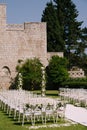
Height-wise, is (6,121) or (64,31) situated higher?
(64,31)

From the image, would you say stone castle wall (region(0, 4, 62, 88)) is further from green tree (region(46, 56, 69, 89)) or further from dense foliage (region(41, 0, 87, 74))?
dense foliage (region(41, 0, 87, 74))

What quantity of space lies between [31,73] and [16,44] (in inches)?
163

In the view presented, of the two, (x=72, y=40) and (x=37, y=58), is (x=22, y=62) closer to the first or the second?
(x=37, y=58)

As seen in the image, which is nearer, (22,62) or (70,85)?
(70,85)

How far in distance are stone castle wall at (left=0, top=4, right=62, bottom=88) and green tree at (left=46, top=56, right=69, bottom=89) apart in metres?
1.25

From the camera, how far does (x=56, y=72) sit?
4331cm

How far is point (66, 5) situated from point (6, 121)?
4242 centimetres

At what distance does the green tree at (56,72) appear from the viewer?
141ft

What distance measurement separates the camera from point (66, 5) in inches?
2239

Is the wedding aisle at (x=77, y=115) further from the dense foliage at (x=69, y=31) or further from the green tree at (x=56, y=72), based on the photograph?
the dense foliage at (x=69, y=31)

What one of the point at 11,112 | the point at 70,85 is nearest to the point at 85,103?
the point at 11,112

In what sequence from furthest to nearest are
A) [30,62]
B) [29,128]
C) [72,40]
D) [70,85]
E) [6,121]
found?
1. [72,40]
2. [30,62]
3. [70,85]
4. [6,121]
5. [29,128]

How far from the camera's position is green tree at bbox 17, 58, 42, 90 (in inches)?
1678

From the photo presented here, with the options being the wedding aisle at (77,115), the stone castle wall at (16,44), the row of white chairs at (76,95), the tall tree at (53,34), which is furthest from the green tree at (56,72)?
the wedding aisle at (77,115)
